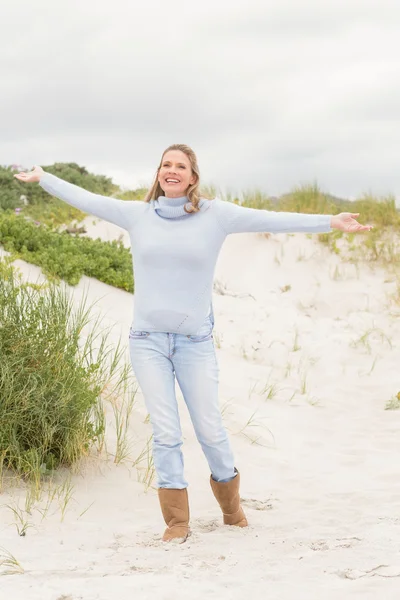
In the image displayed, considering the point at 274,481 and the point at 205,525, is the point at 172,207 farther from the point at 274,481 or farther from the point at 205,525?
the point at 274,481

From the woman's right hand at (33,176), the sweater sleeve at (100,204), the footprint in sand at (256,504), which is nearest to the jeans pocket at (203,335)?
the sweater sleeve at (100,204)

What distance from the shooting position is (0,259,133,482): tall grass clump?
5156 millimetres

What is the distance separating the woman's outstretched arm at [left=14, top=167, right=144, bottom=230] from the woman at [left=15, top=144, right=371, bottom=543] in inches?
0.6

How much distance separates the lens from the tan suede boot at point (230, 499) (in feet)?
15.4

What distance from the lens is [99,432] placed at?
5578 millimetres

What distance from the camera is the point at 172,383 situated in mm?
4453

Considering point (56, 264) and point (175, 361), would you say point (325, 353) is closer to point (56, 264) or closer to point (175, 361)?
point (56, 264)

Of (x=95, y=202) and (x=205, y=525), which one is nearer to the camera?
(x=95, y=202)

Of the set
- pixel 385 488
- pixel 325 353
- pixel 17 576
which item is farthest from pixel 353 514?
pixel 325 353

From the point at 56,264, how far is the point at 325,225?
17.5 ft

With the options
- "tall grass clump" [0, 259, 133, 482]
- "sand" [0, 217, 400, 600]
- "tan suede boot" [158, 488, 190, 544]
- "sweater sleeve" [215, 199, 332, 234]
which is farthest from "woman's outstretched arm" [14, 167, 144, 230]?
"sand" [0, 217, 400, 600]

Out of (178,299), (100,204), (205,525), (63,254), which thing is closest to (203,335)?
(178,299)

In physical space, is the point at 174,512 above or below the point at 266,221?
below

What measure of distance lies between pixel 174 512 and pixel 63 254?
217 inches
